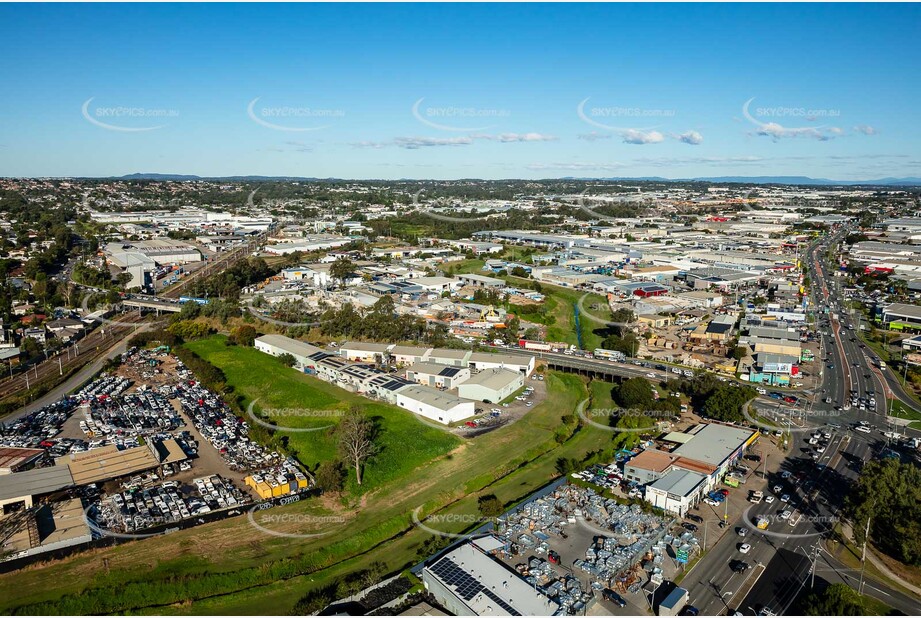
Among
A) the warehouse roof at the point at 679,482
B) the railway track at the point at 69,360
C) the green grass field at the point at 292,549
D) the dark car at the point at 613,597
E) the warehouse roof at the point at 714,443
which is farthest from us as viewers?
the railway track at the point at 69,360

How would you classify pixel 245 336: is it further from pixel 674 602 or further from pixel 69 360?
pixel 674 602

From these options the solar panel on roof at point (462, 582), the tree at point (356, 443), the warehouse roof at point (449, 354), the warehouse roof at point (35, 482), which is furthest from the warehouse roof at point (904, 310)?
the warehouse roof at point (35, 482)

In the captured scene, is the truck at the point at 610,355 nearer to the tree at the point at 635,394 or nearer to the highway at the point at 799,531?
the tree at the point at 635,394

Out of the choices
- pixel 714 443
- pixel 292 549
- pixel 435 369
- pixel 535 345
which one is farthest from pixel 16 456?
pixel 714 443

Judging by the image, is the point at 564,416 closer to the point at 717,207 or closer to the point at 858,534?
the point at 858,534

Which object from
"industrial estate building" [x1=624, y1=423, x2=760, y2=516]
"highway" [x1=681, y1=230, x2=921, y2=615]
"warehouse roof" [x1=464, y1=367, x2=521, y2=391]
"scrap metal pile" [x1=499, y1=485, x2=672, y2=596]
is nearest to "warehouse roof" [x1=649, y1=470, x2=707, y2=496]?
"industrial estate building" [x1=624, y1=423, x2=760, y2=516]

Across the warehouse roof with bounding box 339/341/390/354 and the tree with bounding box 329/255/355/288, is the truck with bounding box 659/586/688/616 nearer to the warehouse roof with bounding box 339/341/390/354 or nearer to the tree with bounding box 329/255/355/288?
the warehouse roof with bounding box 339/341/390/354
